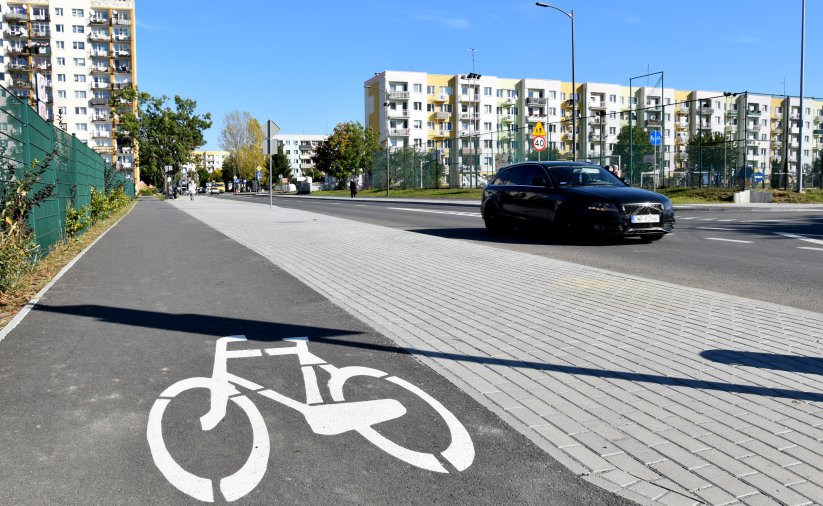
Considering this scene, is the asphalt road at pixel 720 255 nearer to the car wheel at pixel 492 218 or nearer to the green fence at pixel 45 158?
the car wheel at pixel 492 218

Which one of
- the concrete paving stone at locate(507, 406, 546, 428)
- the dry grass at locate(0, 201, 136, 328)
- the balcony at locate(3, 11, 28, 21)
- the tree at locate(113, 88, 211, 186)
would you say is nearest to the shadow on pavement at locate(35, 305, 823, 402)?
the dry grass at locate(0, 201, 136, 328)

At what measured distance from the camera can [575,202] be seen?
1317 cm

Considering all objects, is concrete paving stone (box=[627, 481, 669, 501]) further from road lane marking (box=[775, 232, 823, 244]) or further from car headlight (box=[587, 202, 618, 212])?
road lane marking (box=[775, 232, 823, 244])

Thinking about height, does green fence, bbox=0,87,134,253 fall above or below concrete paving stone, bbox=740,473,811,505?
above

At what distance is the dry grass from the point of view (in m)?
6.85

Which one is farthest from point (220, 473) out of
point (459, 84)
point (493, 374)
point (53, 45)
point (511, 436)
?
point (53, 45)

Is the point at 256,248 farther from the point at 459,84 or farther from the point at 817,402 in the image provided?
the point at 459,84

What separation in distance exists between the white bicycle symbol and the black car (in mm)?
8971

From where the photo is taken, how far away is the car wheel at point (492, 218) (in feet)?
51.3

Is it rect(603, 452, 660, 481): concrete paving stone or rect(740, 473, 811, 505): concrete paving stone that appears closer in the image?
rect(740, 473, 811, 505): concrete paving stone

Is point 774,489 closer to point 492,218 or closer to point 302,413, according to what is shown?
point 302,413

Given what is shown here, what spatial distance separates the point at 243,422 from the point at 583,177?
11.5 meters

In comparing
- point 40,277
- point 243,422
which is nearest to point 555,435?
point 243,422

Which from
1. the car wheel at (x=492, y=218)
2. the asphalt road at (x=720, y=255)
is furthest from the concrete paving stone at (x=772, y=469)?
the car wheel at (x=492, y=218)
